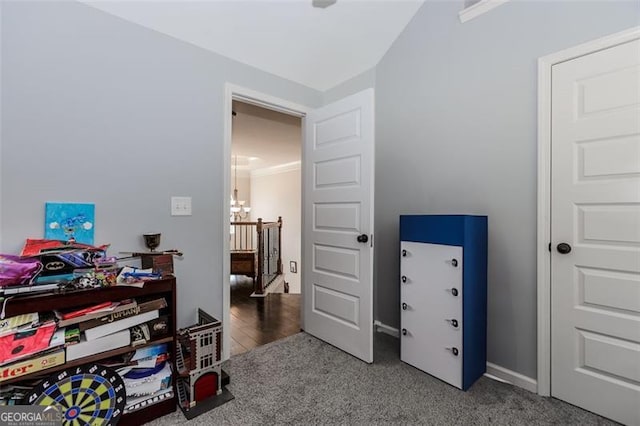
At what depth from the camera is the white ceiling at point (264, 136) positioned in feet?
11.6

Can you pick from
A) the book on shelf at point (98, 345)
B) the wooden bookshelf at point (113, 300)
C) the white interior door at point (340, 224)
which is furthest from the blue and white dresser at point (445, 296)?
the book on shelf at point (98, 345)

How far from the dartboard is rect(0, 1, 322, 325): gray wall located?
0.66m

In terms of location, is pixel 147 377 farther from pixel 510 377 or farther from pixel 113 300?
pixel 510 377

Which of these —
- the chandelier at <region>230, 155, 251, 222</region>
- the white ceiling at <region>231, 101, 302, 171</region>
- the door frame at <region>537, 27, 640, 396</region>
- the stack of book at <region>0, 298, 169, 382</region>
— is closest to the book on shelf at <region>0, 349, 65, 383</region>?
the stack of book at <region>0, 298, 169, 382</region>

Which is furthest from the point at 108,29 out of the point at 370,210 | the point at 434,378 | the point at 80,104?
the point at 434,378

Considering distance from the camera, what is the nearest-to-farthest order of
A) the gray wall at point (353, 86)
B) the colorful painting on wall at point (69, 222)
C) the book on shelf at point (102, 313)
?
the book on shelf at point (102, 313), the colorful painting on wall at point (69, 222), the gray wall at point (353, 86)

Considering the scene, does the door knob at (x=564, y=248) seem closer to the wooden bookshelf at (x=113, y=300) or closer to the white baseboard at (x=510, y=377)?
the white baseboard at (x=510, y=377)

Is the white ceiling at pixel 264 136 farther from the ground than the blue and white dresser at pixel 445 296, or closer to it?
farther from the ground

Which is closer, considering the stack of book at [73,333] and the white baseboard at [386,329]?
the stack of book at [73,333]

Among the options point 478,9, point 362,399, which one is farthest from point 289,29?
point 362,399

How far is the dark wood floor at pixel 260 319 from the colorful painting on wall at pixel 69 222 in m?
1.37

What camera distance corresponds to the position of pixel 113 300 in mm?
1508

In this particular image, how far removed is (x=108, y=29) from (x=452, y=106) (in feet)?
7.79

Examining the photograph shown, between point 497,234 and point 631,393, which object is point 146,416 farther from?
point 631,393
